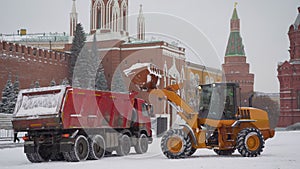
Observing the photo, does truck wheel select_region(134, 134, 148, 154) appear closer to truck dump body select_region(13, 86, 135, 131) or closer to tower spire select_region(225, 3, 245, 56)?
truck dump body select_region(13, 86, 135, 131)

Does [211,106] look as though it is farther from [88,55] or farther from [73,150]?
[88,55]

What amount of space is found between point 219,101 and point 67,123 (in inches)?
180

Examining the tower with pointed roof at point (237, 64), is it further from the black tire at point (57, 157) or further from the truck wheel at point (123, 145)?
the black tire at point (57, 157)

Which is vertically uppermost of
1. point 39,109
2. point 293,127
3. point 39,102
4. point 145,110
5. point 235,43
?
point 235,43

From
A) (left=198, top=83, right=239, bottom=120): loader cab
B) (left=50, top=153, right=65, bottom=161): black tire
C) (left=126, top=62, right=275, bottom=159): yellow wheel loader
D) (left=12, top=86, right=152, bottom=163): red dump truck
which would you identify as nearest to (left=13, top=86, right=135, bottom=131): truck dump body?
(left=12, top=86, right=152, bottom=163): red dump truck

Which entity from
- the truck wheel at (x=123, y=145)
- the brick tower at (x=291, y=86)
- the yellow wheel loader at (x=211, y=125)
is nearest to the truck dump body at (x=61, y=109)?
the truck wheel at (x=123, y=145)

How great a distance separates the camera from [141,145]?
59.2 feet

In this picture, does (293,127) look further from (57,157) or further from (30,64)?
(57,157)

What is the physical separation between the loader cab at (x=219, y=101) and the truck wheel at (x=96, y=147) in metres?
3.18

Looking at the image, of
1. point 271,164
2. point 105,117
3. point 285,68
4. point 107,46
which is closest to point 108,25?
point 107,46

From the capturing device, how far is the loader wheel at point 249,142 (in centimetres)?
1488

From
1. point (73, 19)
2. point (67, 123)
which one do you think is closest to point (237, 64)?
point (73, 19)

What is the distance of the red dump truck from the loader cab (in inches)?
123

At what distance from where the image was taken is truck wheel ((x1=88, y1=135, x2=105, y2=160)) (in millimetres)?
15115
